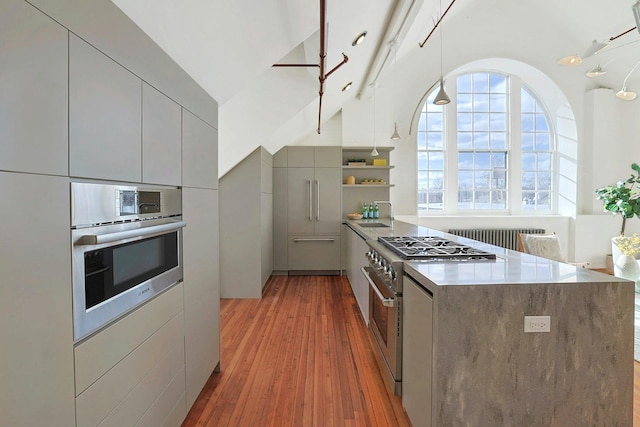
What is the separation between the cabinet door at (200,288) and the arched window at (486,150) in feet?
15.4

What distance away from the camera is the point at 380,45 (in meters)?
3.94

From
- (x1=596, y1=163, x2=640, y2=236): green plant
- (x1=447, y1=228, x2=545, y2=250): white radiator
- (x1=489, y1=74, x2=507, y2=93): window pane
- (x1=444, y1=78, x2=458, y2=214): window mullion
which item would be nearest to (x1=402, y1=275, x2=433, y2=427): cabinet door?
(x1=596, y1=163, x2=640, y2=236): green plant

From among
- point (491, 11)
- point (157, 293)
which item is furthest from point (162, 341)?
point (491, 11)

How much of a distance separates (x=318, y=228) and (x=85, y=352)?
4334mm

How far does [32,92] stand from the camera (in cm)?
78

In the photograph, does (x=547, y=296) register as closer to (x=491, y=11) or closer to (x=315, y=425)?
(x=315, y=425)

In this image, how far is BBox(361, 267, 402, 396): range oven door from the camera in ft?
5.95

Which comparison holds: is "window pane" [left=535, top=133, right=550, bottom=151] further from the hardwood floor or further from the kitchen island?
the kitchen island

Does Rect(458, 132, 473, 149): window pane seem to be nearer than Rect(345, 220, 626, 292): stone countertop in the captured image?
No

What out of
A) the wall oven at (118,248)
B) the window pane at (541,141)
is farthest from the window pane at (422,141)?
the wall oven at (118,248)

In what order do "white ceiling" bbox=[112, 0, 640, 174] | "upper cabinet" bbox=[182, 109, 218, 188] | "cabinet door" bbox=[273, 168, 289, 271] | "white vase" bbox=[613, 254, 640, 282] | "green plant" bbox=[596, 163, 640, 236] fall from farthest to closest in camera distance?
"cabinet door" bbox=[273, 168, 289, 271], "green plant" bbox=[596, 163, 640, 236], "white vase" bbox=[613, 254, 640, 282], "upper cabinet" bbox=[182, 109, 218, 188], "white ceiling" bbox=[112, 0, 640, 174]

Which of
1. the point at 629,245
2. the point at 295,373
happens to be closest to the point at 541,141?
the point at 629,245

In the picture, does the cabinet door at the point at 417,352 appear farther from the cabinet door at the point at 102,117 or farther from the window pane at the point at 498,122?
the window pane at the point at 498,122

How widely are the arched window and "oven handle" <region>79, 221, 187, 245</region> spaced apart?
17.2ft
